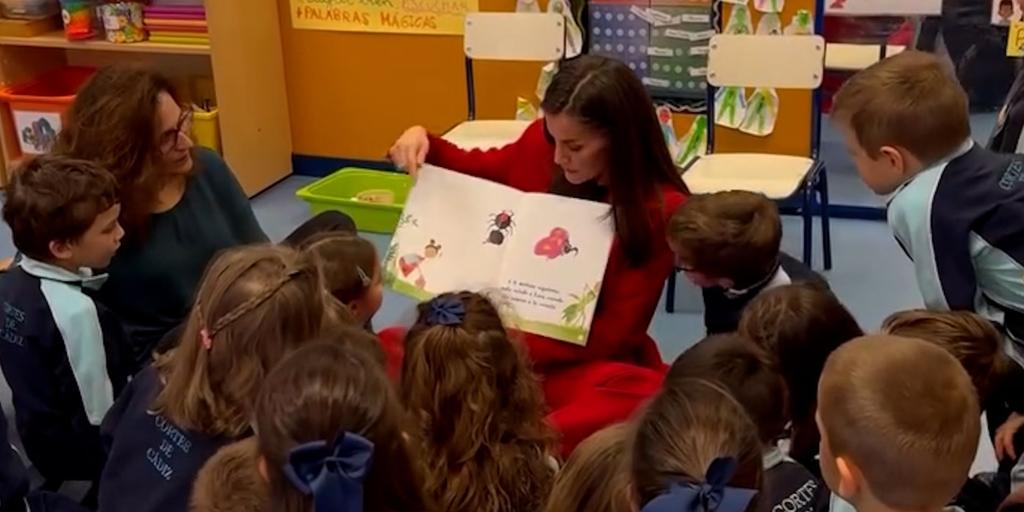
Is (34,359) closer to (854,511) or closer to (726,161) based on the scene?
(854,511)

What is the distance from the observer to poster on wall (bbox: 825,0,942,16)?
3.64 meters

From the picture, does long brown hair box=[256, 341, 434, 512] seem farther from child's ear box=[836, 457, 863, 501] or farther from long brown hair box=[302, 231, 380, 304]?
long brown hair box=[302, 231, 380, 304]

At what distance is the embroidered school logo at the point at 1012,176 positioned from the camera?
6.04 ft

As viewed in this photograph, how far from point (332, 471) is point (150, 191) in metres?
1.36

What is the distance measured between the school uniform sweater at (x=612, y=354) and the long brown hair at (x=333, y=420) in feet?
2.78

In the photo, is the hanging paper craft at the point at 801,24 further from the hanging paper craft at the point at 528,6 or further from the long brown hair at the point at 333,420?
the long brown hair at the point at 333,420

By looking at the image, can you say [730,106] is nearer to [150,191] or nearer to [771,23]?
[771,23]

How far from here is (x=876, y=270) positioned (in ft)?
11.3

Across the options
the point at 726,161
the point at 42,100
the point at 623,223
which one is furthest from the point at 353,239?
the point at 42,100

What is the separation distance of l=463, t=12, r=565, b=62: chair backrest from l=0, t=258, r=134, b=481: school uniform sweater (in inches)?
70.2

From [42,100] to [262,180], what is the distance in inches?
32.7

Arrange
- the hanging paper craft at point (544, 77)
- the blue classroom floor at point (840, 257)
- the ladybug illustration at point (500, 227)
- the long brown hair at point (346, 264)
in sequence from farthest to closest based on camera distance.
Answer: the hanging paper craft at point (544, 77), the blue classroom floor at point (840, 257), the ladybug illustration at point (500, 227), the long brown hair at point (346, 264)

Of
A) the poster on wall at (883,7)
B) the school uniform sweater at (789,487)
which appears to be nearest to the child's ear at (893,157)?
the school uniform sweater at (789,487)

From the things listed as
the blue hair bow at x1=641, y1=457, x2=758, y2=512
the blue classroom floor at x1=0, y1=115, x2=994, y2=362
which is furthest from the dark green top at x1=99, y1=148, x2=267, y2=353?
the blue hair bow at x1=641, y1=457, x2=758, y2=512
